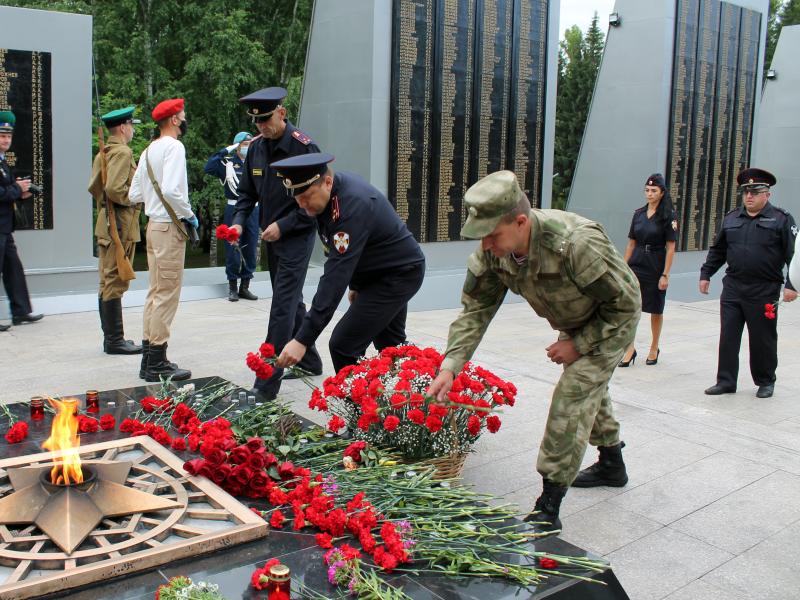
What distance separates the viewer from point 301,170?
12.7 ft

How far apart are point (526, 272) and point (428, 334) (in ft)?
15.0

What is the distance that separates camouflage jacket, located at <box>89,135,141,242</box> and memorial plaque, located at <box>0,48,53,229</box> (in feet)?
8.46

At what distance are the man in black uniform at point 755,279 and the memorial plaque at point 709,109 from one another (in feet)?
20.0

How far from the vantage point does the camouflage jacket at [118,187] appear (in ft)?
19.9

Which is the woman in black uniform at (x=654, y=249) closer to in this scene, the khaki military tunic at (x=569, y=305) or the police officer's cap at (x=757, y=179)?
the police officer's cap at (x=757, y=179)

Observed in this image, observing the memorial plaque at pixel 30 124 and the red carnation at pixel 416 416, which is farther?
the memorial plaque at pixel 30 124

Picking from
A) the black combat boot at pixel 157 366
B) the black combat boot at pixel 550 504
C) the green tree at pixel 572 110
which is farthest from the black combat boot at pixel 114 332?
the green tree at pixel 572 110

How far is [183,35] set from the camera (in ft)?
55.1

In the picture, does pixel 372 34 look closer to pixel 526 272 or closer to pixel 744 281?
pixel 744 281

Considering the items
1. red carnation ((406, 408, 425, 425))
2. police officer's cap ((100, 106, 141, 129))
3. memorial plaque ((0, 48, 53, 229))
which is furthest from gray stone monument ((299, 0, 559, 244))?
red carnation ((406, 408, 425, 425))

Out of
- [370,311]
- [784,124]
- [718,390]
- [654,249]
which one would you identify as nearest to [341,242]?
[370,311]

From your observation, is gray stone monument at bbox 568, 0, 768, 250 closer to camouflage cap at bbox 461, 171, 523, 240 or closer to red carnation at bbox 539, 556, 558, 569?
camouflage cap at bbox 461, 171, 523, 240

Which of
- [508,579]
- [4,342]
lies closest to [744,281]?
[508,579]

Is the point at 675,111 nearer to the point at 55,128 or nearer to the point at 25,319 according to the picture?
the point at 55,128
